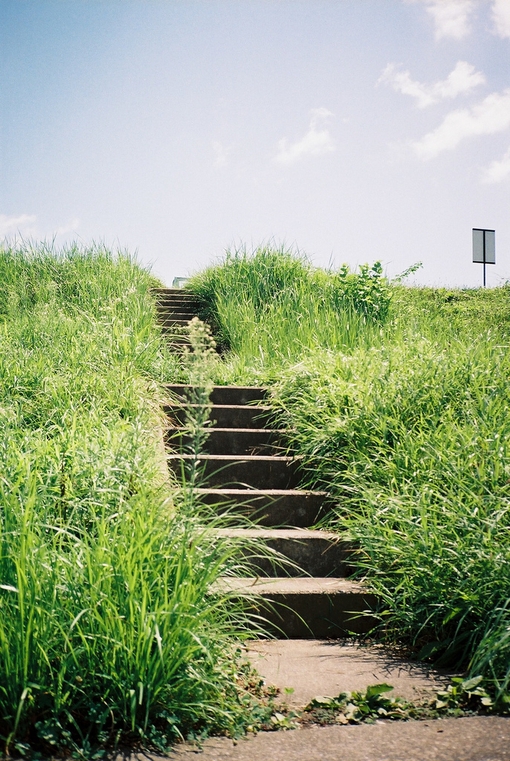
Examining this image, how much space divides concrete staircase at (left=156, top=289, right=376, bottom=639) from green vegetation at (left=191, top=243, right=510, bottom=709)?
0.60 feet

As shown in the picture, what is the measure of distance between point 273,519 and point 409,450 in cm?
113

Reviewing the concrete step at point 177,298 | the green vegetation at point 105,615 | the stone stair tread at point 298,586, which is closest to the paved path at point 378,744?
the green vegetation at point 105,615

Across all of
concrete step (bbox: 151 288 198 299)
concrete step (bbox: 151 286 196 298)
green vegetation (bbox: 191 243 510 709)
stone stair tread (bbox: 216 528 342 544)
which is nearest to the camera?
green vegetation (bbox: 191 243 510 709)

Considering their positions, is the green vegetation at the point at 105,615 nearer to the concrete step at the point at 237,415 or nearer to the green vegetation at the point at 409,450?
the green vegetation at the point at 409,450

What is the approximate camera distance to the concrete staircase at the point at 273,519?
12.5 ft

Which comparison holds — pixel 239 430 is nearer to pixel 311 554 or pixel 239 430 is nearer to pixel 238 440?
pixel 238 440

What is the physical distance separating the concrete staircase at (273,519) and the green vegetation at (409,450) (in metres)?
0.18

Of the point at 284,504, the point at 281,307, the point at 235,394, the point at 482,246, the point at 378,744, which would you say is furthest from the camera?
the point at 482,246

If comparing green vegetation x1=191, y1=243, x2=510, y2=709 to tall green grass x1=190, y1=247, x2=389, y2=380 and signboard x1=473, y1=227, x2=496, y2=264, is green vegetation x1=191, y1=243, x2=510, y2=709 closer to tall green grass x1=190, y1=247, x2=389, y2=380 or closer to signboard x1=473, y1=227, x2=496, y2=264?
tall green grass x1=190, y1=247, x2=389, y2=380

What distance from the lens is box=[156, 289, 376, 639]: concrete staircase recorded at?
12.5 feet

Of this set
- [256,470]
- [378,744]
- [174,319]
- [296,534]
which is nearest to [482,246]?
[174,319]

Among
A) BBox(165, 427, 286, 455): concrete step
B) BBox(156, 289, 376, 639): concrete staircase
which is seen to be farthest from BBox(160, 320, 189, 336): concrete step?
BBox(165, 427, 286, 455): concrete step

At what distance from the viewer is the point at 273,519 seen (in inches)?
193

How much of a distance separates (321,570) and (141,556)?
1.90 meters
